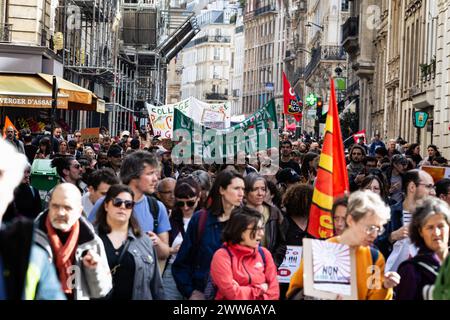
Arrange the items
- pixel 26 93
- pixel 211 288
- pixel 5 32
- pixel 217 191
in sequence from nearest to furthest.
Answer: pixel 211 288
pixel 217 191
pixel 26 93
pixel 5 32

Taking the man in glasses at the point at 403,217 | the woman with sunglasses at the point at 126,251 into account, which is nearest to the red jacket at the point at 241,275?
the woman with sunglasses at the point at 126,251

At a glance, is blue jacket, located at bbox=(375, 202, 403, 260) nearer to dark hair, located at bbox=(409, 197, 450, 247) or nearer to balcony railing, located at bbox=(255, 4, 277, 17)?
dark hair, located at bbox=(409, 197, 450, 247)

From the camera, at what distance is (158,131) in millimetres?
Result: 33156

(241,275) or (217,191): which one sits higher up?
(217,191)

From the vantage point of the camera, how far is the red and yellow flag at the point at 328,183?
923 centimetres

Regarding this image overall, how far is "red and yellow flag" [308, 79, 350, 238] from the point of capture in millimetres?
9227

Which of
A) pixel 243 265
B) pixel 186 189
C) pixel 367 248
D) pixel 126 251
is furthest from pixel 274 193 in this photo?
pixel 367 248

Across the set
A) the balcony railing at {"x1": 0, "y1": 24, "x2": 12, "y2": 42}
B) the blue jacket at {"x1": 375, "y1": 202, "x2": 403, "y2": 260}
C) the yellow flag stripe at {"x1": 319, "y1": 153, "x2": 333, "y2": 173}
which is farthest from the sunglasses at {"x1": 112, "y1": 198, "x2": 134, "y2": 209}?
the balcony railing at {"x1": 0, "y1": 24, "x2": 12, "y2": 42}

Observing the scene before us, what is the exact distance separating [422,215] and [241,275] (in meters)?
1.38

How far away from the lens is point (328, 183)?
9.41 m

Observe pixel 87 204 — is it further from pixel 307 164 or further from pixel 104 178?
pixel 307 164

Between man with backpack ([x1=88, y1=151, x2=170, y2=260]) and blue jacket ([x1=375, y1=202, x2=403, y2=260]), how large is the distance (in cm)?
166
